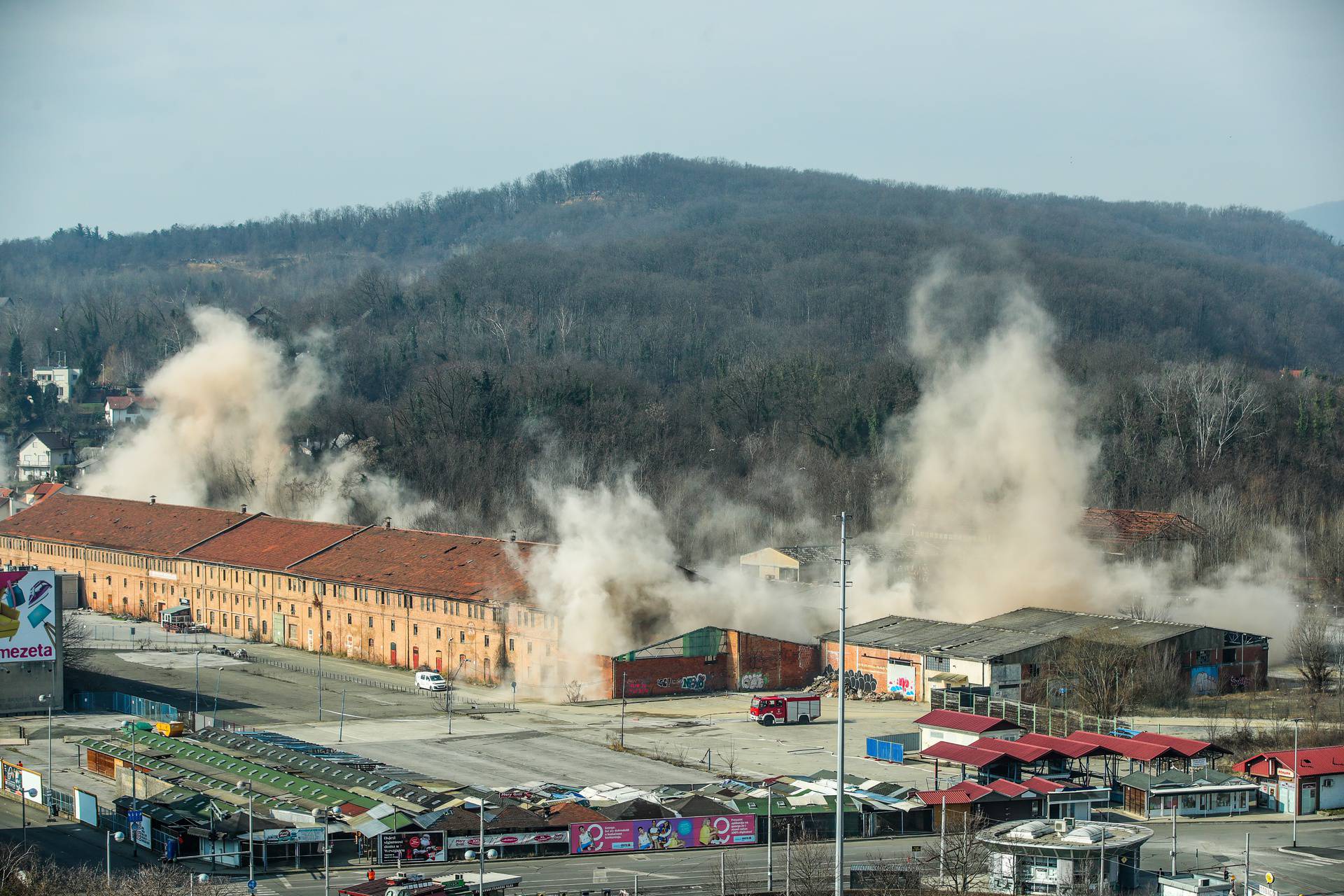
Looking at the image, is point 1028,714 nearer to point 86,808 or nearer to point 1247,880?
point 1247,880

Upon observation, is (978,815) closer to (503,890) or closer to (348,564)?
(503,890)

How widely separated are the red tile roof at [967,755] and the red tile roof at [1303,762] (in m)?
5.47

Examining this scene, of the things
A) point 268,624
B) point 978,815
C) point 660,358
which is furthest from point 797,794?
point 660,358

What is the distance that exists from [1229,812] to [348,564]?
35097 mm

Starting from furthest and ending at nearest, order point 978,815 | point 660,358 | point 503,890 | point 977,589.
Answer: point 660,358 < point 977,589 < point 978,815 < point 503,890

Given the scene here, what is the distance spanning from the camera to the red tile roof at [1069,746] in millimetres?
38031

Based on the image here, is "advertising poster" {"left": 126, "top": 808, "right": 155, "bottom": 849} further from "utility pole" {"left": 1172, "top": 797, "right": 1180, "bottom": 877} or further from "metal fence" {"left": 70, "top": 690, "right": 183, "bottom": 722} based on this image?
"utility pole" {"left": 1172, "top": 797, "right": 1180, "bottom": 877}

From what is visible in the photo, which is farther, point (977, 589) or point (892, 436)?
point (892, 436)

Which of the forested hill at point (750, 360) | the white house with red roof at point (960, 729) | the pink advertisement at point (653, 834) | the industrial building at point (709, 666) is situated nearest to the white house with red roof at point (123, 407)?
the forested hill at point (750, 360)

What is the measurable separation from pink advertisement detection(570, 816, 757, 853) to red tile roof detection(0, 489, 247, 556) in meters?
41.8

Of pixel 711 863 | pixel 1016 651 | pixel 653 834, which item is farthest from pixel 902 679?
pixel 711 863

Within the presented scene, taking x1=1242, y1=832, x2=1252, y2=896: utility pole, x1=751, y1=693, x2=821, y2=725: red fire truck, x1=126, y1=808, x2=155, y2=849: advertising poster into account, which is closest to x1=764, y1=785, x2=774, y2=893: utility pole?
x1=1242, y1=832, x2=1252, y2=896: utility pole

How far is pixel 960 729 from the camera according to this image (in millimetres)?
41219

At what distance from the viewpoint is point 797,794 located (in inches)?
1385
